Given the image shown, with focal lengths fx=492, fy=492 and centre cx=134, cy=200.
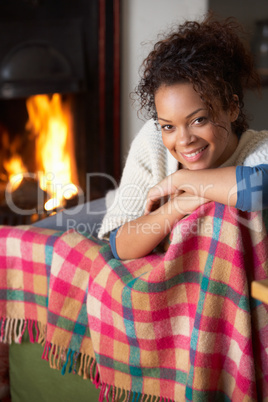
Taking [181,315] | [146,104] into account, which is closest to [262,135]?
[146,104]

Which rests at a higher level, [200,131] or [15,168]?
[200,131]

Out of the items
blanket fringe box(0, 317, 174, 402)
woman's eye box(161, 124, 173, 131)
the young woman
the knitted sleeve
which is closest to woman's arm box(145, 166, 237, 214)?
the young woman

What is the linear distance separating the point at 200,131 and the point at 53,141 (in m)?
1.66

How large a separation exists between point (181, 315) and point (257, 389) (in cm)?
18

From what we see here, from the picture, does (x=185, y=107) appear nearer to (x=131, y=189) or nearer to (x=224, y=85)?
(x=224, y=85)

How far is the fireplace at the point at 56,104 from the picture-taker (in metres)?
2.23

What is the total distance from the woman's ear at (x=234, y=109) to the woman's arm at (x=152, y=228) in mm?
211

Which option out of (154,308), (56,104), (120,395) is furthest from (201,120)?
(56,104)

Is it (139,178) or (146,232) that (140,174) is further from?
(146,232)

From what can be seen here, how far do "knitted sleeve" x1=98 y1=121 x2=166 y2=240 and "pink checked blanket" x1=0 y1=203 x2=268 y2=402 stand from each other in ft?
0.38

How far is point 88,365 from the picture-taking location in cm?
106

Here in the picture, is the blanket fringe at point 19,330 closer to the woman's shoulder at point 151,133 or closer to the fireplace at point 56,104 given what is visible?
the woman's shoulder at point 151,133

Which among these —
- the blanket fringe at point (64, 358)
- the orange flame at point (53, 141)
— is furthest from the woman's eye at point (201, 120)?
the orange flame at point (53, 141)

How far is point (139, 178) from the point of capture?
124 centimetres
